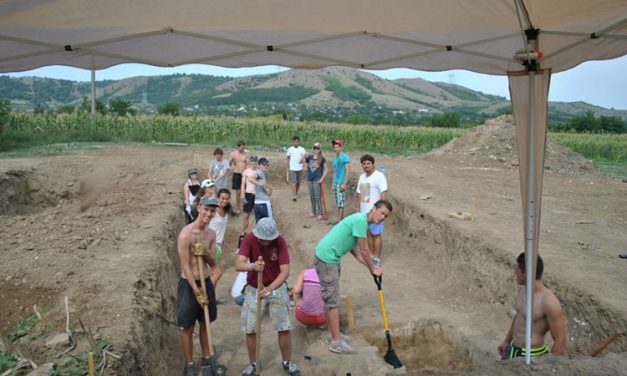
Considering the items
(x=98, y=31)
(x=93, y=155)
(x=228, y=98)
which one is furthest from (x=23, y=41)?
(x=228, y=98)

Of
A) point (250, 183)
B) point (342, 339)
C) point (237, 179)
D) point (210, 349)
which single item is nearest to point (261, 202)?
point (250, 183)

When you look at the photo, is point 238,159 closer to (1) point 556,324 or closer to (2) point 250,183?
(2) point 250,183

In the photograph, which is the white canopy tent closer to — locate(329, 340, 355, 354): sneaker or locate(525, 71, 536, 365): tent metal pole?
locate(525, 71, 536, 365): tent metal pole

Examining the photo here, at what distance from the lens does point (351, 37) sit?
18.1ft

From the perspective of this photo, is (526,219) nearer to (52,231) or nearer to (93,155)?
(52,231)

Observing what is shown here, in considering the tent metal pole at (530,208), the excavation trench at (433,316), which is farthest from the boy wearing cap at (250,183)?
the tent metal pole at (530,208)

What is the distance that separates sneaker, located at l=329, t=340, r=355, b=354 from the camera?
6602 millimetres

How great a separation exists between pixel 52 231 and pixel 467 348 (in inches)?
262

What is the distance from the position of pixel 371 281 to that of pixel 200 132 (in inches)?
880

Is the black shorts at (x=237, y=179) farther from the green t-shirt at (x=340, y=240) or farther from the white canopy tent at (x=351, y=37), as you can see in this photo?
the white canopy tent at (x=351, y=37)

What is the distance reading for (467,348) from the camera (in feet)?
22.5

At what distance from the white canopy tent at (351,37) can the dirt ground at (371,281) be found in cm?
243

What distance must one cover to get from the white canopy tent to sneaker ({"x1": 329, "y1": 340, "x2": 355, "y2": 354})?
2.71 meters

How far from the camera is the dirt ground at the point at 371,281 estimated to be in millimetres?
5707
